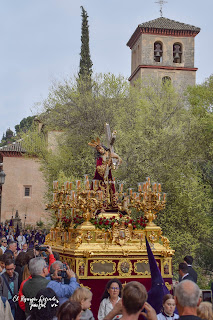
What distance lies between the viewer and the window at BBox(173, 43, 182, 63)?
49.8m

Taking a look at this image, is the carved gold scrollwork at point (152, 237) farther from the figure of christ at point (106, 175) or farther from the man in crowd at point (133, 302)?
the man in crowd at point (133, 302)

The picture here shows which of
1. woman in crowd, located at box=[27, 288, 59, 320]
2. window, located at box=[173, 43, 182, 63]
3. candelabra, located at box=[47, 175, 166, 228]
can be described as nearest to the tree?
window, located at box=[173, 43, 182, 63]

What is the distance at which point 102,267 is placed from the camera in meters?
14.8

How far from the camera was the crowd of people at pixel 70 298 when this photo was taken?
4.81 m

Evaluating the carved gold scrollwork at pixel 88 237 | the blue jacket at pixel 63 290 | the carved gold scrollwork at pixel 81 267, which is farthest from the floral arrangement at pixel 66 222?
the blue jacket at pixel 63 290

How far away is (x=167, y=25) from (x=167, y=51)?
271cm

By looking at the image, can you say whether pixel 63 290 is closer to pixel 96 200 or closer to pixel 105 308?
pixel 105 308

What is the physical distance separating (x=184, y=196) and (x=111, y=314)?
914 inches

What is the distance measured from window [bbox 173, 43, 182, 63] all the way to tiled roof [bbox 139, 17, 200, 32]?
5.79 feet

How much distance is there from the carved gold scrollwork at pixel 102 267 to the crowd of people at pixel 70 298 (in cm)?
396

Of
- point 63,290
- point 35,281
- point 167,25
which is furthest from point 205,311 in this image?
point 167,25

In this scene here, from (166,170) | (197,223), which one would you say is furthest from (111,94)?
(197,223)

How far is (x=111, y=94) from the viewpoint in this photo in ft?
113

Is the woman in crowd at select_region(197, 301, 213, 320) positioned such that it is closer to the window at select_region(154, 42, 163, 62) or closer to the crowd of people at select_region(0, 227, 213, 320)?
the crowd of people at select_region(0, 227, 213, 320)
